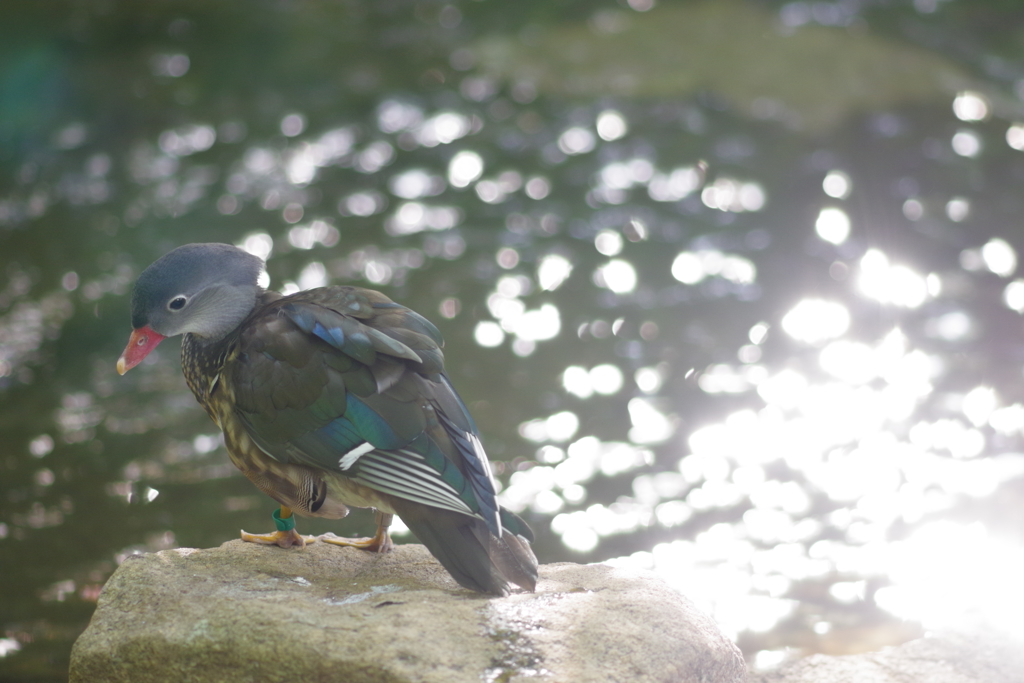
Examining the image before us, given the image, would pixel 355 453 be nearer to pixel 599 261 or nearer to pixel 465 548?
pixel 465 548

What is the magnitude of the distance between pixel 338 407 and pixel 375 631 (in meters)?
0.70

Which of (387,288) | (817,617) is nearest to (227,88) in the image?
(387,288)

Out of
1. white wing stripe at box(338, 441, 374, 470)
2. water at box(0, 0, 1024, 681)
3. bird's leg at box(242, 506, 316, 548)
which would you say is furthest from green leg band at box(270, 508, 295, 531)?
water at box(0, 0, 1024, 681)

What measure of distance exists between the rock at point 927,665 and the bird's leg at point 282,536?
1599mm

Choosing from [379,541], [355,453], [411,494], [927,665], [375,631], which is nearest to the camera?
[375,631]

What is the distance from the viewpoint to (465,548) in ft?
9.39

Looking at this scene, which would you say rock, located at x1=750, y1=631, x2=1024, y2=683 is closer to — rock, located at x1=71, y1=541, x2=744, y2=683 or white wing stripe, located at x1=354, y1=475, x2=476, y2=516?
rock, located at x1=71, y1=541, x2=744, y2=683

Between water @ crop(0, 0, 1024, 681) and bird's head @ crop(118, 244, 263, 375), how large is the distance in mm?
1565

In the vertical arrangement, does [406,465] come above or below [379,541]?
above

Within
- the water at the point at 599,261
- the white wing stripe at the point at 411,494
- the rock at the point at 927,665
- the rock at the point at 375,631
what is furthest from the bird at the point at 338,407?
the water at the point at 599,261

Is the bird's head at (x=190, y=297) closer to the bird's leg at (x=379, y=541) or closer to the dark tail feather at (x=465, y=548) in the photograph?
the bird's leg at (x=379, y=541)

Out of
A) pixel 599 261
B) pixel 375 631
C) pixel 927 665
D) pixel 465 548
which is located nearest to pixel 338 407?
pixel 465 548

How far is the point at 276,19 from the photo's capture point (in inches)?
451

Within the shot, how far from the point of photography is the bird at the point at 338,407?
9.47ft
